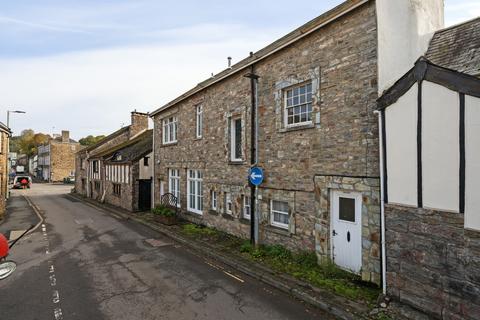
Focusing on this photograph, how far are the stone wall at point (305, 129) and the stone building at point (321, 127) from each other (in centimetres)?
3

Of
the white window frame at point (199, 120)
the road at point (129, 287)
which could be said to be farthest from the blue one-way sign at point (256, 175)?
the white window frame at point (199, 120)

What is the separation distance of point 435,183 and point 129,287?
748cm

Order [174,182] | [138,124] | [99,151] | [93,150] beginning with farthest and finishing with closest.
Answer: [93,150]
[99,151]
[138,124]
[174,182]

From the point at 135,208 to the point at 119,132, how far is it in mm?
13880

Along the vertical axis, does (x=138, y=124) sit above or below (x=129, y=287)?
above

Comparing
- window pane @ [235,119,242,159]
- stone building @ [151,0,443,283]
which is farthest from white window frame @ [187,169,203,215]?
window pane @ [235,119,242,159]

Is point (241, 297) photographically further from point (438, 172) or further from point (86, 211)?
point (86, 211)

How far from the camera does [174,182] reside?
58.6 feet

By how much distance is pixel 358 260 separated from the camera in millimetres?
7555

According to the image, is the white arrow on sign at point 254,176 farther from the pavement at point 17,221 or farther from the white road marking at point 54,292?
the pavement at point 17,221

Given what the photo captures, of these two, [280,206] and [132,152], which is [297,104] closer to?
[280,206]

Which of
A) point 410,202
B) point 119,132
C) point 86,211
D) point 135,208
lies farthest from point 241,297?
point 119,132

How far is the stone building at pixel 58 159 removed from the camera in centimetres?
5858

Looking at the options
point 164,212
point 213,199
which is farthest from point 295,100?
point 164,212
